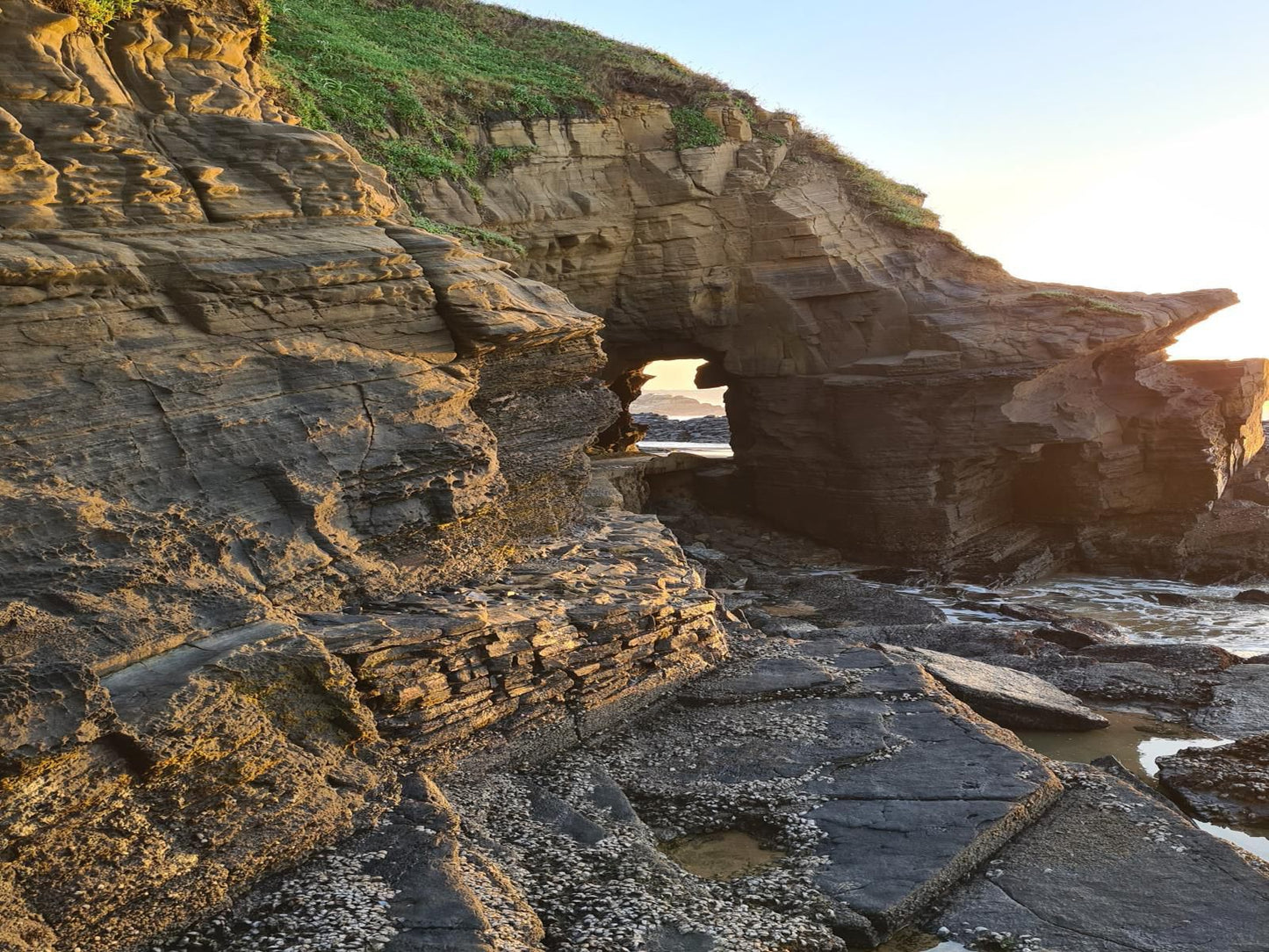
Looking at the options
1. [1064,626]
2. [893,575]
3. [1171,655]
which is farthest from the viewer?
[893,575]

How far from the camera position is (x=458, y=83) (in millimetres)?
18422

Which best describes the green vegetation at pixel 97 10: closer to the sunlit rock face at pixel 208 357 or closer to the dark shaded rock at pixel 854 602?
the sunlit rock face at pixel 208 357

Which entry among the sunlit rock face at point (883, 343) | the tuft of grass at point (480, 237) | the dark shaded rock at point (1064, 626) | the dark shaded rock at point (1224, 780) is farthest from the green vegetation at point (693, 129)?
the dark shaded rock at point (1224, 780)

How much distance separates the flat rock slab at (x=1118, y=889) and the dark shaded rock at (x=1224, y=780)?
1128 millimetres

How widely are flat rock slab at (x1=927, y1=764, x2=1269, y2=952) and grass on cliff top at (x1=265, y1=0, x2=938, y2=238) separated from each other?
11612 millimetres

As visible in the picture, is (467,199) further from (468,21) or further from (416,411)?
(416,411)

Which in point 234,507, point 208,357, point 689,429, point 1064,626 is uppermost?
point 208,357

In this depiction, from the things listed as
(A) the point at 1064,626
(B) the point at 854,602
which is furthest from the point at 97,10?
(A) the point at 1064,626

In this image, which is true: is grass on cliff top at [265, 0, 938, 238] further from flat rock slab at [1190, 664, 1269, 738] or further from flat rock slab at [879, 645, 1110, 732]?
flat rock slab at [1190, 664, 1269, 738]

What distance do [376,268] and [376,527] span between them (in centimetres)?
241

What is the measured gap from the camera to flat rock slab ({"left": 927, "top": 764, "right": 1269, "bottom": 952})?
6.13 meters

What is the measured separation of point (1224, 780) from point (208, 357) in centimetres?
959

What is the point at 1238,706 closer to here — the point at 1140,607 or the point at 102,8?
the point at 1140,607

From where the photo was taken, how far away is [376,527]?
8.66 metres
